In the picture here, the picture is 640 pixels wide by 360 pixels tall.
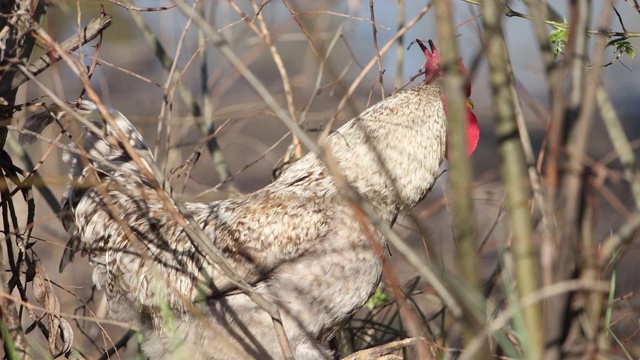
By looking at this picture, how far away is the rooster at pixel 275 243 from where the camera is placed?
3090 millimetres

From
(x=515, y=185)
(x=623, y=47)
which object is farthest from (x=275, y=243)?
(x=515, y=185)

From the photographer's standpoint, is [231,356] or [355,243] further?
[231,356]

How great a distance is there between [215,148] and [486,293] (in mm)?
1979

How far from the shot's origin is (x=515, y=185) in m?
1.29

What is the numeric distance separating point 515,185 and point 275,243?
1999 mm

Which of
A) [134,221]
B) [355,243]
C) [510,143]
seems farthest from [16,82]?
[510,143]

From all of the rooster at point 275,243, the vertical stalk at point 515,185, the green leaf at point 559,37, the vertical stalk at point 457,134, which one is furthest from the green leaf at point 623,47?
the vertical stalk at point 457,134

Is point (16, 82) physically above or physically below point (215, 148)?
above

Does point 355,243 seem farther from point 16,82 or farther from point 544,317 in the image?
point 544,317

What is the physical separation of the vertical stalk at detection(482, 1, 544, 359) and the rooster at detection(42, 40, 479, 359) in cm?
161

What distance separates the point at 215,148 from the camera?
15.3 ft

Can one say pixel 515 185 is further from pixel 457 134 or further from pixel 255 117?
pixel 255 117

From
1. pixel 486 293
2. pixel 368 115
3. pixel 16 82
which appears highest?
pixel 16 82

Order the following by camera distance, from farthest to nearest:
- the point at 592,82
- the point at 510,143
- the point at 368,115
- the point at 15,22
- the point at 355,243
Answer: the point at 368,115 → the point at 355,243 → the point at 15,22 → the point at 510,143 → the point at 592,82
